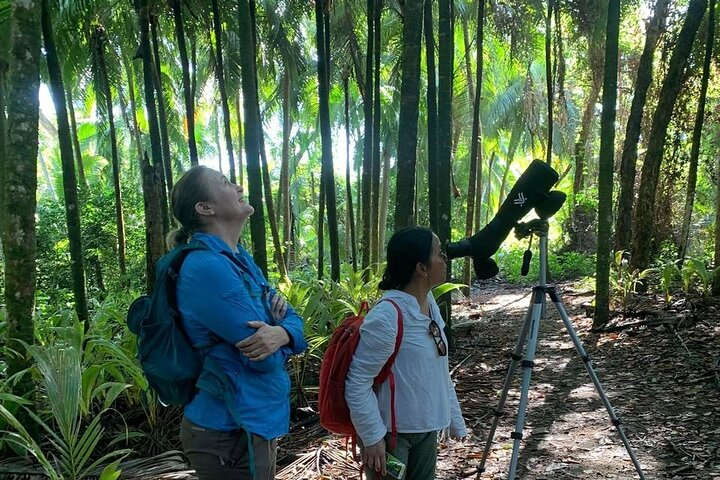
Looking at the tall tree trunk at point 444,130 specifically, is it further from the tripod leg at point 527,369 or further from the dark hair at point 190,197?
the dark hair at point 190,197

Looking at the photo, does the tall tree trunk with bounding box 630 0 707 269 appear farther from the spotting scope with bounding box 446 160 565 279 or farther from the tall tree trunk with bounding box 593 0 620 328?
the spotting scope with bounding box 446 160 565 279

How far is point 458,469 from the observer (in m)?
3.54

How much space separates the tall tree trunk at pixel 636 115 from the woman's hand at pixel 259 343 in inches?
307

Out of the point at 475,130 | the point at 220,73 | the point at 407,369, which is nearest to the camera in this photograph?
the point at 407,369

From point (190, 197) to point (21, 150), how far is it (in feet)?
5.83

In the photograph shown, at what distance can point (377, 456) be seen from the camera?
1.90 metres

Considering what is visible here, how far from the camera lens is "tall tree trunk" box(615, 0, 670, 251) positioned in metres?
8.01

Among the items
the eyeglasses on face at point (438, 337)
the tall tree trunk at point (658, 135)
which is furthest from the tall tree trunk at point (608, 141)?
the eyeglasses on face at point (438, 337)

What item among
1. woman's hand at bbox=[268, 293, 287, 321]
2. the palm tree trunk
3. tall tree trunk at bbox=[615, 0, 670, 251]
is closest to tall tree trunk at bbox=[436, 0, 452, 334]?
the palm tree trunk

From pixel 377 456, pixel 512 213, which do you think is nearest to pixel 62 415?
pixel 377 456

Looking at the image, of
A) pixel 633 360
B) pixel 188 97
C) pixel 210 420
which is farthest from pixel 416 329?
pixel 188 97

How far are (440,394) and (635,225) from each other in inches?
309

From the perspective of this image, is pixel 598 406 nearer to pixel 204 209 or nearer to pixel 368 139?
pixel 204 209

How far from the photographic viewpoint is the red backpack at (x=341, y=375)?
77.4 inches
